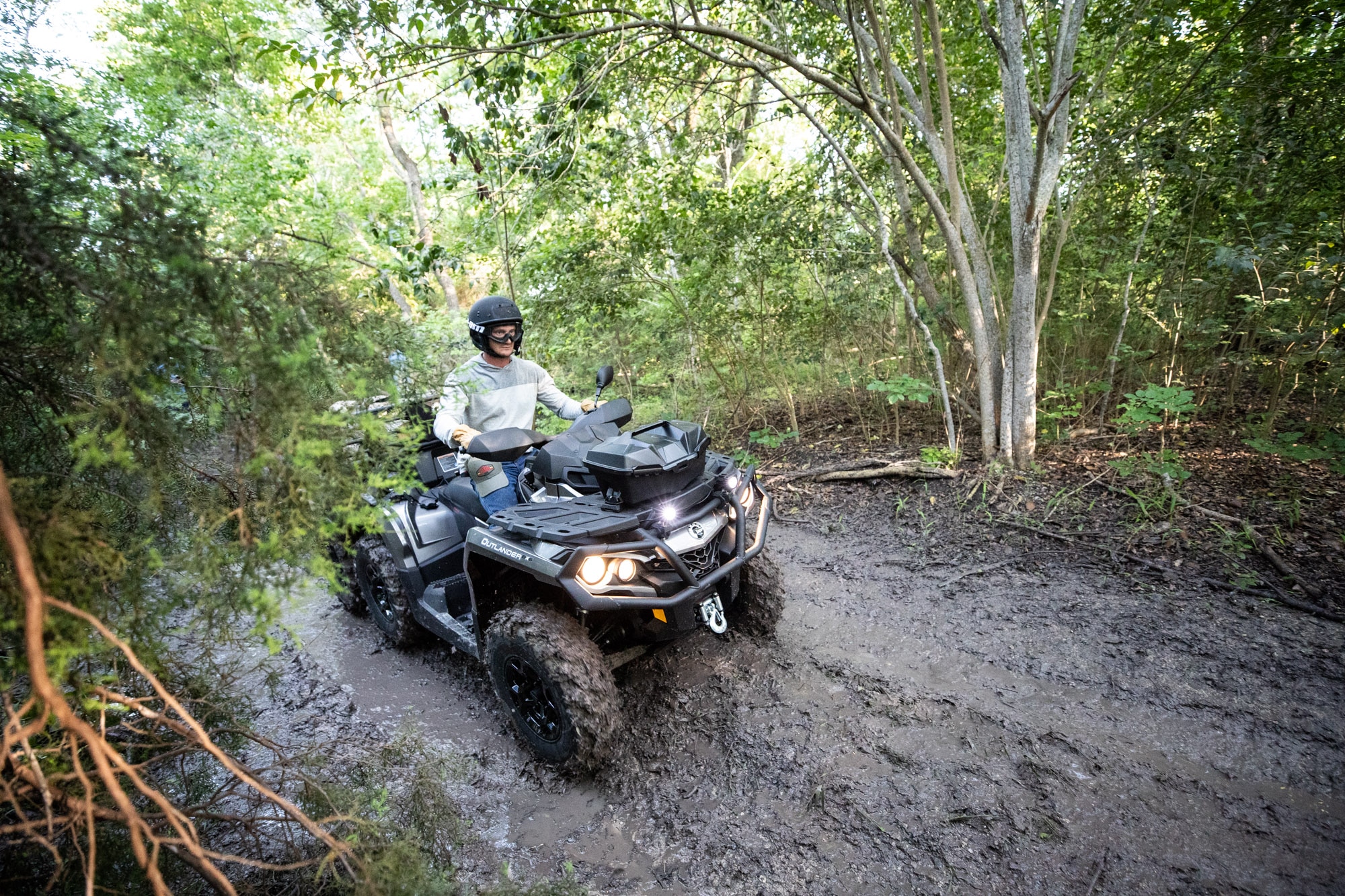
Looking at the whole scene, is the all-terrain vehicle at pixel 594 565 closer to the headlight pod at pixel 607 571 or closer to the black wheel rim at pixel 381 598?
the headlight pod at pixel 607 571

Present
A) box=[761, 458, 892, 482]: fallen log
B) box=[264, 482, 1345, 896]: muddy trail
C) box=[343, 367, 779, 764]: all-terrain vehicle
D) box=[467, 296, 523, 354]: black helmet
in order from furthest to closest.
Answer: box=[761, 458, 892, 482]: fallen log
box=[467, 296, 523, 354]: black helmet
box=[343, 367, 779, 764]: all-terrain vehicle
box=[264, 482, 1345, 896]: muddy trail

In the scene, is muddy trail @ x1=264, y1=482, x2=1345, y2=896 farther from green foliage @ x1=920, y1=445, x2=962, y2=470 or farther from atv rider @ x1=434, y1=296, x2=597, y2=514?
green foliage @ x1=920, y1=445, x2=962, y2=470

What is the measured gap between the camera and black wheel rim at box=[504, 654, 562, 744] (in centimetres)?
253

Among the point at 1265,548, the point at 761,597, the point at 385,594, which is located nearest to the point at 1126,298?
the point at 1265,548

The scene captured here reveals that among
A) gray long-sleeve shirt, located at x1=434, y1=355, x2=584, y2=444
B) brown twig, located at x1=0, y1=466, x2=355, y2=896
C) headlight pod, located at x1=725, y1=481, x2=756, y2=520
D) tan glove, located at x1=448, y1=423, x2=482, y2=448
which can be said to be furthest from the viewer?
gray long-sleeve shirt, located at x1=434, y1=355, x2=584, y2=444

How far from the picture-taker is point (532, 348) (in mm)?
7688

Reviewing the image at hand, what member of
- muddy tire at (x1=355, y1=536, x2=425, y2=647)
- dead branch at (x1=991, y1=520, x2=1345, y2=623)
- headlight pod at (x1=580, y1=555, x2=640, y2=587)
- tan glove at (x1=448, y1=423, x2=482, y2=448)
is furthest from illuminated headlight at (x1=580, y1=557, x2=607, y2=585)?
dead branch at (x1=991, y1=520, x2=1345, y2=623)

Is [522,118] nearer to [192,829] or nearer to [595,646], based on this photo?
[595,646]

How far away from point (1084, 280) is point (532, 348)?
6.05 meters

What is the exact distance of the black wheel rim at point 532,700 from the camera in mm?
2533

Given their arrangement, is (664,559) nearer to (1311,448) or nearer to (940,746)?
(940,746)

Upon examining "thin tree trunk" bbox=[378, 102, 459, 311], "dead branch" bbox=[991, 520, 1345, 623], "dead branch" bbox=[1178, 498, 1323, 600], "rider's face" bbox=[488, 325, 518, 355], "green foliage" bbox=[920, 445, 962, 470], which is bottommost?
"dead branch" bbox=[991, 520, 1345, 623]

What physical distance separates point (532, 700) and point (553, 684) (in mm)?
341

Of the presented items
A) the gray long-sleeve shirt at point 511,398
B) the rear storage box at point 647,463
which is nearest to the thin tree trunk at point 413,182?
the gray long-sleeve shirt at point 511,398
